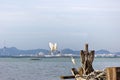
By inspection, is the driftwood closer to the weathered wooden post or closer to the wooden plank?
the weathered wooden post

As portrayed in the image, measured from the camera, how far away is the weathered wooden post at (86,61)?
2714cm

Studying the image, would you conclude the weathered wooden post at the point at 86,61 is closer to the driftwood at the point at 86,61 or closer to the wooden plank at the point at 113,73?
the driftwood at the point at 86,61

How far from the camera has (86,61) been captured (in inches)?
1075

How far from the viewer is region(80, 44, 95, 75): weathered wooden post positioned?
89.0ft

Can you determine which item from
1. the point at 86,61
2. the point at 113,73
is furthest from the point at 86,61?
the point at 113,73

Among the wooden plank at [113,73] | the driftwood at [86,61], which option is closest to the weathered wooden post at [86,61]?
the driftwood at [86,61]

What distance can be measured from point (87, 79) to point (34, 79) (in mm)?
39621

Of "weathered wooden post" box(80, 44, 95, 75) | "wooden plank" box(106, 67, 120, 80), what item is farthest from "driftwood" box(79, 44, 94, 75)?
"wooden plank" box(106, 67, 120, 80)

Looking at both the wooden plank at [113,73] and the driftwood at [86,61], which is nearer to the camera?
the wooden plank at [113,73]

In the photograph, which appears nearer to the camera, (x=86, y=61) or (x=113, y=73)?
(x=113, y=73)

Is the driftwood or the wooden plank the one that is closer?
the wooden plank

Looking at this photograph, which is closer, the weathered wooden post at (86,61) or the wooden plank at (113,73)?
the wooden plank at (113,73)

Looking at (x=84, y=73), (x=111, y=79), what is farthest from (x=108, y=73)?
(x=84, y=73)

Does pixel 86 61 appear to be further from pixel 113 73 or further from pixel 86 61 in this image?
pixel 113 73
